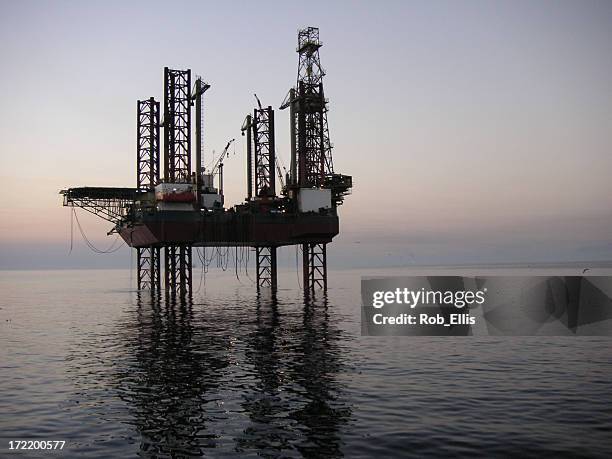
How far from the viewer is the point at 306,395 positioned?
2669 cm

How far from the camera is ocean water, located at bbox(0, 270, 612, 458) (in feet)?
64.7

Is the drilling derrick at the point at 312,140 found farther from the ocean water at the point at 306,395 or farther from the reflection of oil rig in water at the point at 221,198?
the ocean water at the point at 306,395

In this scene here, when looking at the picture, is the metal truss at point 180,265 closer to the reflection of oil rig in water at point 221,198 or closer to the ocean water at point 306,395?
the reflection of oil rig in water at point 221,198

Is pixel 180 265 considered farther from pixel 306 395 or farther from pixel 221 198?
pixel 306 395

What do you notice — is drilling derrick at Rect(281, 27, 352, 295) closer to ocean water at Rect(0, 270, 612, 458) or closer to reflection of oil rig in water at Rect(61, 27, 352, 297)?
reflection of oil rig in water at Rect(61, 27, 352, 297)

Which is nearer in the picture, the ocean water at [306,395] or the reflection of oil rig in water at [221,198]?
the ocean water at [306,395]

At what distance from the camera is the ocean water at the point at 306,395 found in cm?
1973

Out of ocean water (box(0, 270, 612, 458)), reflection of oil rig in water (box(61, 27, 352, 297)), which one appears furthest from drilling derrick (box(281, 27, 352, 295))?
ocean water (box(0, 270, 612, 458))

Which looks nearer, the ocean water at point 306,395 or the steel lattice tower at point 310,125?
the ocean water at point 306,395

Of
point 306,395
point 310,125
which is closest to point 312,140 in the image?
point 310,125

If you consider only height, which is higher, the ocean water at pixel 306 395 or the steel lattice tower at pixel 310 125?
the steel lattice tower at pixel 310 125

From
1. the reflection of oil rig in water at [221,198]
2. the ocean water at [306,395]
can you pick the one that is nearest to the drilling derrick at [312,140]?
the reflection of oil rig in water at [221,198]

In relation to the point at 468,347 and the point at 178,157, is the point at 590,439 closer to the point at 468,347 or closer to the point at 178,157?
the point at 468,347

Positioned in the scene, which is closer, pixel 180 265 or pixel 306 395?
pixel 306 395
